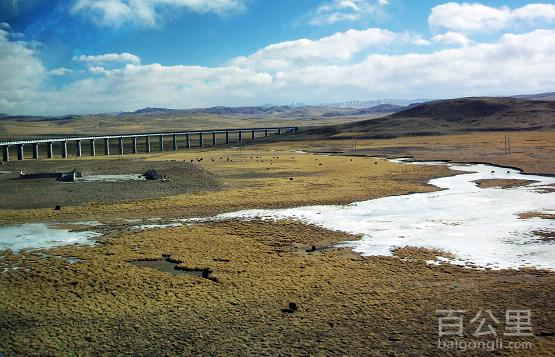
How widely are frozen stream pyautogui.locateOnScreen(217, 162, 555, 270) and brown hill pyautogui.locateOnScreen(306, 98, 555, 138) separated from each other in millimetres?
74085

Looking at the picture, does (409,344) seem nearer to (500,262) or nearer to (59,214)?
(500,262)

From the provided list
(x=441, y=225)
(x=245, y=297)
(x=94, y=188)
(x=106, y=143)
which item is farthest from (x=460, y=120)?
(x=245, y=297)

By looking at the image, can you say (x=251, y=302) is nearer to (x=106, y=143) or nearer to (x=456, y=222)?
(x=456, y=222)

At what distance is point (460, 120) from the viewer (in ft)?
392

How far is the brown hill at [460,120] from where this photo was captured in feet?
349

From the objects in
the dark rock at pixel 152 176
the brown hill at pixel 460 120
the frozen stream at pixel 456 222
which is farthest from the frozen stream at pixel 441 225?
the brown hill at pixel 460 120

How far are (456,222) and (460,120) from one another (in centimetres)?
10274

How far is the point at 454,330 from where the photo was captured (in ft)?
39.7

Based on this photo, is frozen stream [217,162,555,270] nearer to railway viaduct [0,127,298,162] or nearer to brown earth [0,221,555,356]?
brown earth [0,221,555,356]

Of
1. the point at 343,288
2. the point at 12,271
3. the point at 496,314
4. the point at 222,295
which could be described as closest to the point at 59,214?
the point at 12,271

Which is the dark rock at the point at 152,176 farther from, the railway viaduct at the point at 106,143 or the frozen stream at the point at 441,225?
the railway viaduct at the point at 106,143

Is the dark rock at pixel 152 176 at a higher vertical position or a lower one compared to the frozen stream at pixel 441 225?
higher

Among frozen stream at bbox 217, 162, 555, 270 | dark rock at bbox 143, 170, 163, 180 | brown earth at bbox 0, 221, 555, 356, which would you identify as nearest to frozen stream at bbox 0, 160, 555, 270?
frozen stream at bbox 217, 162, 555, 270

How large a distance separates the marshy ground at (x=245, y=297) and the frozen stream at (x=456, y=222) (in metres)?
1.36
